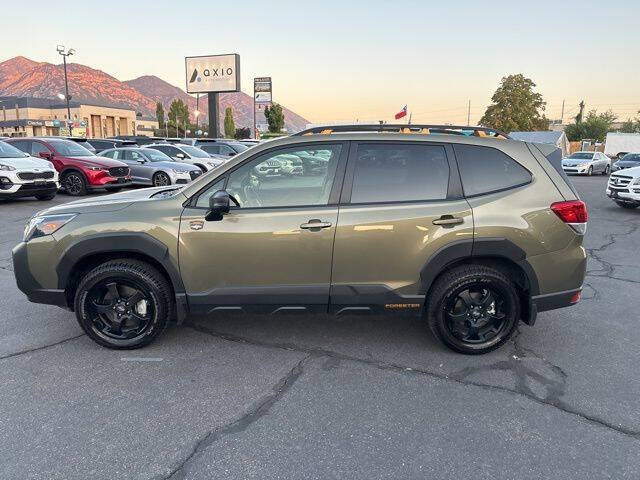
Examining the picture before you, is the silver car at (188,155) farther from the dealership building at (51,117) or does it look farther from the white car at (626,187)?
the dealership building at (51,117)

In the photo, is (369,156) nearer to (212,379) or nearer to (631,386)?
(212,379)

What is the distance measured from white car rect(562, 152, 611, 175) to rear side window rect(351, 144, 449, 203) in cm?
2569

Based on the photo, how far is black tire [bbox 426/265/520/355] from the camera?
348 centimetres

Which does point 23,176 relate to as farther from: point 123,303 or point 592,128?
point 592,128

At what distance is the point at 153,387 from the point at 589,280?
5190 mm

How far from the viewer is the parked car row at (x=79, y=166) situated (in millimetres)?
11008

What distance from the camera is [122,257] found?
11.8 ft

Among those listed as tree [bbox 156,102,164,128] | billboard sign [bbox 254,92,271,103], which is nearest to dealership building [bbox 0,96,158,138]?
tree [bbox 156,102,164,128]

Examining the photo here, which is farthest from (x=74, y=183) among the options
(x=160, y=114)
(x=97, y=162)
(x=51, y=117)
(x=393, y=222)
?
(x=160, y=114)

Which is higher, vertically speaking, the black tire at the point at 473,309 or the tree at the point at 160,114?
the tree at the point at 160,114

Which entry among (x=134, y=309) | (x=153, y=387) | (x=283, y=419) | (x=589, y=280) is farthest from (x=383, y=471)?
(x=589, y=280)

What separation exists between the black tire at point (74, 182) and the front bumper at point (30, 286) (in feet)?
34.2

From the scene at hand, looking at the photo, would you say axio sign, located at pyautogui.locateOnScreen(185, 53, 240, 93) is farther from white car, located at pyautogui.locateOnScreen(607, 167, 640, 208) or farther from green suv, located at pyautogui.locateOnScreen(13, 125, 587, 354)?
green suv, located at pyautogui.locateOnScreen(13, 125, 587, 354)

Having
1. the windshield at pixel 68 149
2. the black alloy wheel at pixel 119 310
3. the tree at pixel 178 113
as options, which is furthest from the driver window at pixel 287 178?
the tree at pixel 178 113
